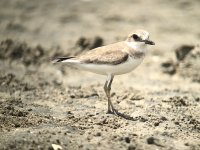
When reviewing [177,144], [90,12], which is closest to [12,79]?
[90,12]

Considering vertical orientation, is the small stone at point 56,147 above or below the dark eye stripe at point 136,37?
below

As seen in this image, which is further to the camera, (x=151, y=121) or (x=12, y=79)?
(x=12, y=79)

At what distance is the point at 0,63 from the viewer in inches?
460

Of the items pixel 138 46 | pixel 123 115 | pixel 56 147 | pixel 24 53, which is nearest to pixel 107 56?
pixel 138 46

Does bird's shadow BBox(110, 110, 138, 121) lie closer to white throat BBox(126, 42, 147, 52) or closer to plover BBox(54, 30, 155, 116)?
plover BBox(54, 30, 155, 116)

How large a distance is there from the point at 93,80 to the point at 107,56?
2643 millimetres

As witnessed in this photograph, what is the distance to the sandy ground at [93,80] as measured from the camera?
722 cm

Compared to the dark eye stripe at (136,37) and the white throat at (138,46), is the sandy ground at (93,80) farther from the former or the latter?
the dark eye stripe at (136,37)

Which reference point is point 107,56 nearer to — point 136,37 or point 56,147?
point 136,37

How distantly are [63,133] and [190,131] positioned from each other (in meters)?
1.88

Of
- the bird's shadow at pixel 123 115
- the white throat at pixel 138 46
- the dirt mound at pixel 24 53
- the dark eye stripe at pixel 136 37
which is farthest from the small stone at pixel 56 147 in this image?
the dirt mound at pixel 24 53

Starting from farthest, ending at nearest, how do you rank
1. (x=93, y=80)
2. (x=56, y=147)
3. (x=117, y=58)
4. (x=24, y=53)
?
(x=24, y=53) → (x=93, y=80) → (x=117, y=58) → (x=56, y=147)

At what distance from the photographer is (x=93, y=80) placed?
10.9 m

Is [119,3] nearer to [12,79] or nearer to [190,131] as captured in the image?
[12,79]
